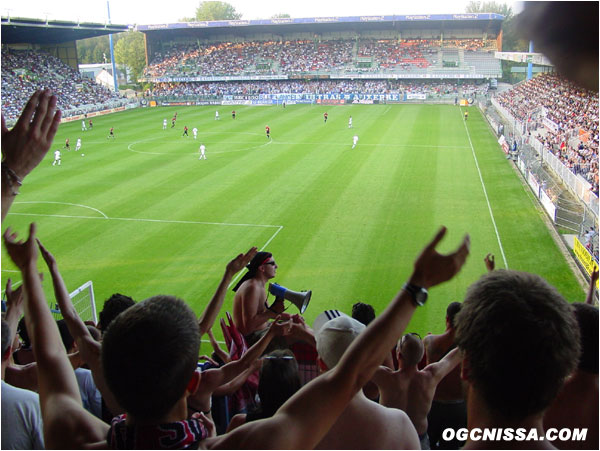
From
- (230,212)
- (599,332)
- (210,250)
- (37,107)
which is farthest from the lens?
(230,212)

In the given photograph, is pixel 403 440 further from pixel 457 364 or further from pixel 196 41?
pixel 196 41

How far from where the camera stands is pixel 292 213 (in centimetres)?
1923

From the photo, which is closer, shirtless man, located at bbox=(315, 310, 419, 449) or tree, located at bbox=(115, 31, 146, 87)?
shirtless man, located at bbox=(315, 310, 419, 449)

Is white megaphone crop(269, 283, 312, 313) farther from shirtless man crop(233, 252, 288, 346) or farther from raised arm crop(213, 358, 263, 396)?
raised arm crop(213, 358, 263, 396)

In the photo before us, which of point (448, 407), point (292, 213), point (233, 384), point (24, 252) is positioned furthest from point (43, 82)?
point (24, 252)

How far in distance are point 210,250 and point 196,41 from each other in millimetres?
67759

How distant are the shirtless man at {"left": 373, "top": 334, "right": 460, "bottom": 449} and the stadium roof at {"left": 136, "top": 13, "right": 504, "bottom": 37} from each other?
63.6 meters

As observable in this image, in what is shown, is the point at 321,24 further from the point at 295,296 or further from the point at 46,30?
the point at 295,296

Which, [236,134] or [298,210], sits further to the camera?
[236,134]

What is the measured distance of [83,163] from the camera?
28.5 meters

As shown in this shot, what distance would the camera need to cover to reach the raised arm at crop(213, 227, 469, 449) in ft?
6.66

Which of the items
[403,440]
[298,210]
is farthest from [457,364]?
[298,210]

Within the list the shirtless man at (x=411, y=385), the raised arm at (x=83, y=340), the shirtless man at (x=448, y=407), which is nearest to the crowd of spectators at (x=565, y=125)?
the shirtless man at (x=448, y=407)

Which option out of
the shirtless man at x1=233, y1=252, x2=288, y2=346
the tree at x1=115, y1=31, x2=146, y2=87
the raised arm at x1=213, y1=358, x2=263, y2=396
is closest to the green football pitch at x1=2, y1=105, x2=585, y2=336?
the shirtless man at x1=233, y1=252, x2=288, y2=346
